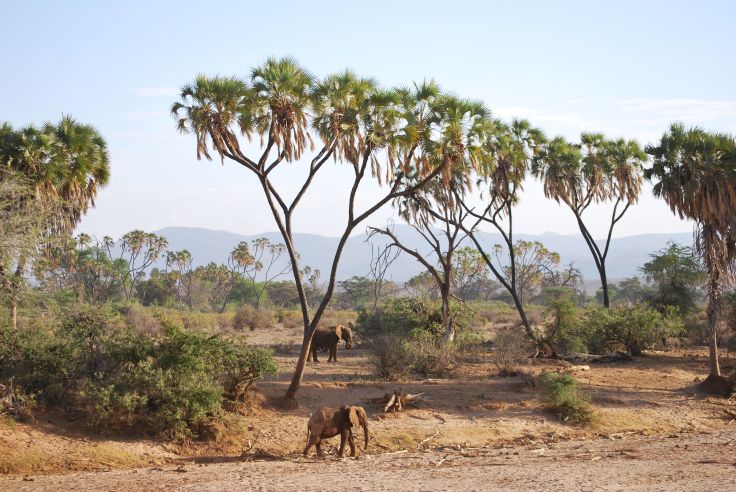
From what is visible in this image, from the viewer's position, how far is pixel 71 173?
24.4m

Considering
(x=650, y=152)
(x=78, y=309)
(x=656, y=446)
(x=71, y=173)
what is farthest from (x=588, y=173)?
(x=78, y=309)

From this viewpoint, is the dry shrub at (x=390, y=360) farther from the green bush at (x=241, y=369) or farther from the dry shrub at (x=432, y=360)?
the green bush at (x=241, y=369)

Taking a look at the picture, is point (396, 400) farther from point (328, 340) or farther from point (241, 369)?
point (328, 340)

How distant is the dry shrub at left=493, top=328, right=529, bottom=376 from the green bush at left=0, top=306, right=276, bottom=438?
384 inches

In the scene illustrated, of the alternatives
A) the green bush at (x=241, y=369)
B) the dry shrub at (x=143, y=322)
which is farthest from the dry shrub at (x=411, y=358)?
the dry shrub at (x=143, y=322)

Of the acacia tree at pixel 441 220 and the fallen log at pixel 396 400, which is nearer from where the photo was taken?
the fallen log at pixel 396 400

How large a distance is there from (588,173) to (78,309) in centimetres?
2468

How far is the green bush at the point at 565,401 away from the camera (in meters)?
19.1

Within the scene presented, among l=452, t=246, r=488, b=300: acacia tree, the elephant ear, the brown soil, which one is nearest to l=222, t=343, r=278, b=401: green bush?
the brown soil

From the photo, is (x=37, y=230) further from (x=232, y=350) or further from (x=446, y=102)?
(x=446, y=102)

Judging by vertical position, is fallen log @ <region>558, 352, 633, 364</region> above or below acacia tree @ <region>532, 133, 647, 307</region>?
below

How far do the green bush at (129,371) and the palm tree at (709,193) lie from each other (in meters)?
13.8

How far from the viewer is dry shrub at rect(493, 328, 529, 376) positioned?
2467 cm

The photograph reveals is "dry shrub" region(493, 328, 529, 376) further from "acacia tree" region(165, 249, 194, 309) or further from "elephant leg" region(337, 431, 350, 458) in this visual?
"acacia tree" region(165, 249, 194, 309)
